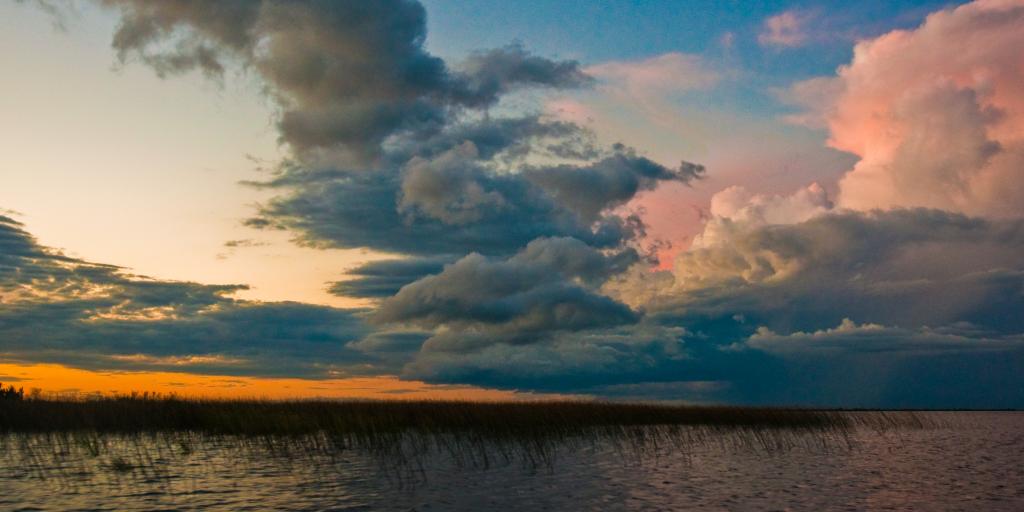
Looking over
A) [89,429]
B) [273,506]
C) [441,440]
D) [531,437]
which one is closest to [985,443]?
[531,437]

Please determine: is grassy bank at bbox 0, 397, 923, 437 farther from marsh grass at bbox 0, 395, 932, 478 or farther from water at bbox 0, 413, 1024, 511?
water at bbox 0, 413, 1024, 511

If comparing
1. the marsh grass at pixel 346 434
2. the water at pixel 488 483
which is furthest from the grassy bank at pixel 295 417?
the water at pixel 488 483

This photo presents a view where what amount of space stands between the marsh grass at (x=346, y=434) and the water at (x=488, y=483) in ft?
1.56

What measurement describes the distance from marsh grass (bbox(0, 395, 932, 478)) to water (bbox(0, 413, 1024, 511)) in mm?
475

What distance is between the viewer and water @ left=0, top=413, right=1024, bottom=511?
63.9 ft

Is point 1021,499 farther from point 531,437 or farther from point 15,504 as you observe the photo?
point 15,504

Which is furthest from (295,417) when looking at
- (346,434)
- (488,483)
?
(488,483)

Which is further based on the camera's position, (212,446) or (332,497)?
(212,446)

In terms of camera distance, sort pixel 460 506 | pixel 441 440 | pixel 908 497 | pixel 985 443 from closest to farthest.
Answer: pixel 460 506
pixel 908 497
pixel 441 440
pixel 985 443

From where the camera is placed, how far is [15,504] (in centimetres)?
1786

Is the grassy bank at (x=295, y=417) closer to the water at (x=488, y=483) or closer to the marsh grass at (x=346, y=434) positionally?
the marsh grass at (x=346, y=434)

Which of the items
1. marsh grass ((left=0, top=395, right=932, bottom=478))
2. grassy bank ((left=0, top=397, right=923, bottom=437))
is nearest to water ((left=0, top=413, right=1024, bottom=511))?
marsh grass ((left=0, top=395, right=932, bottom=478))

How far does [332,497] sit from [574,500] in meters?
6.34

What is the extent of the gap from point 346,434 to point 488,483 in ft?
54.2
